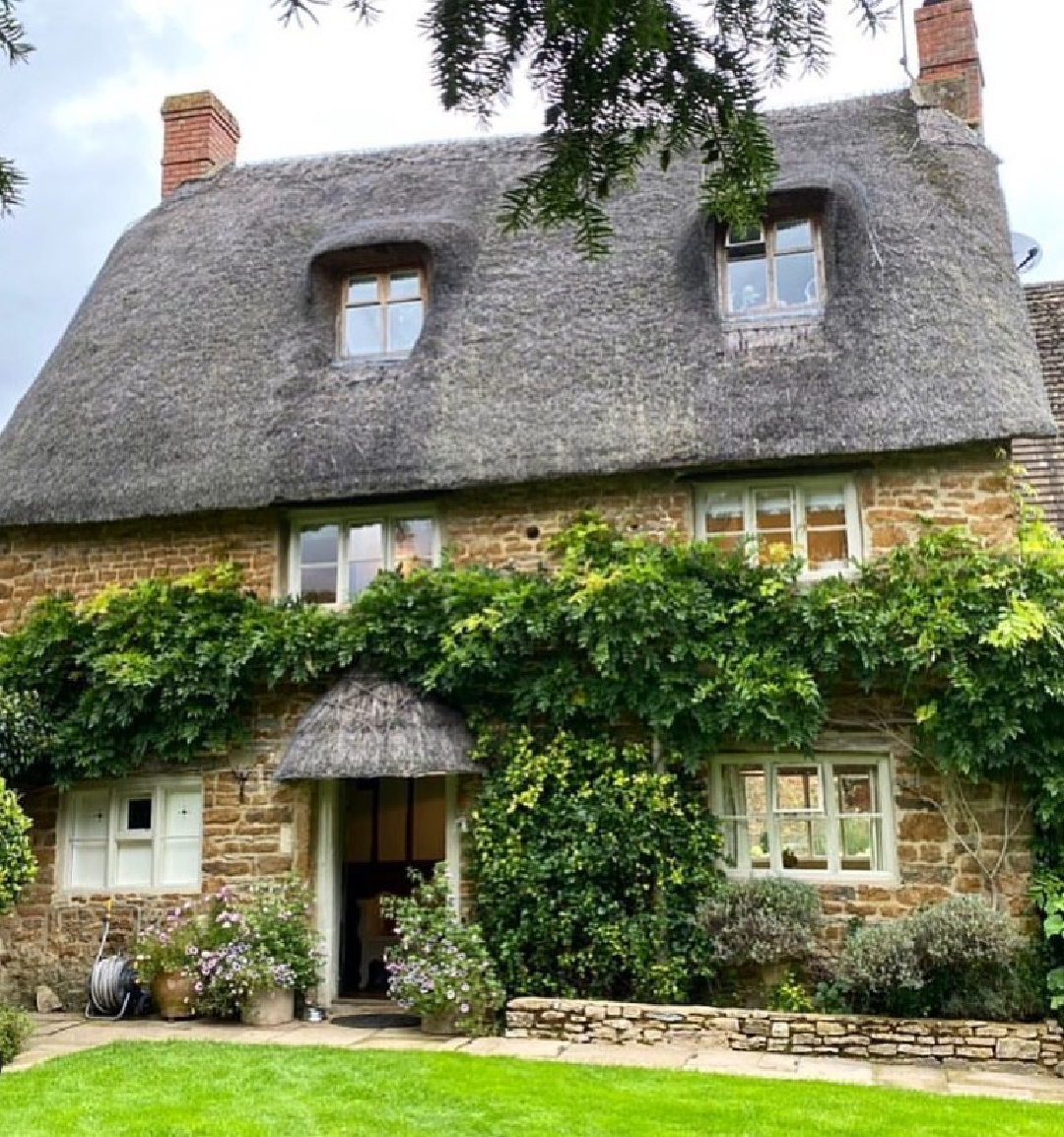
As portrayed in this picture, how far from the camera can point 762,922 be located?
9414 millimetres

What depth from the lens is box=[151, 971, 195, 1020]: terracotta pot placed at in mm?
10258

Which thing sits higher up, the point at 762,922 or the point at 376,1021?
the point at 762,922

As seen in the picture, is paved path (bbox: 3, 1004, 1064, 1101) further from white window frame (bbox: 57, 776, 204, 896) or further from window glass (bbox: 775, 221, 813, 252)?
window glass (bbox: 775, 221, 813, 252)

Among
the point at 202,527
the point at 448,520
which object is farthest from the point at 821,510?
the point at 202,527

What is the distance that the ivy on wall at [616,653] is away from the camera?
9.39 m

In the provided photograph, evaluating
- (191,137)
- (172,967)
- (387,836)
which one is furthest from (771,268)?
(191,137)

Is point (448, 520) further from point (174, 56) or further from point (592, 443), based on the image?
point (174, 56)

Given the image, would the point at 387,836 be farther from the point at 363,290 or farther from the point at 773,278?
the point at 773,278

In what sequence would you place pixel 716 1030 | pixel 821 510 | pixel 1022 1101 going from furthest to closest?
pixel 821 510 → pixel 716 1030 → pixel 1022 1101

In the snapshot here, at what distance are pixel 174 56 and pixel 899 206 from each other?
1107cm

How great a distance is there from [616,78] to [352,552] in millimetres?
9361

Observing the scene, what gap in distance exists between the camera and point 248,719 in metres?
11.3

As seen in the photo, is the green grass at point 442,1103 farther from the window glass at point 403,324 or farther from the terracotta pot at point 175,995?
the window glass at point 403,324

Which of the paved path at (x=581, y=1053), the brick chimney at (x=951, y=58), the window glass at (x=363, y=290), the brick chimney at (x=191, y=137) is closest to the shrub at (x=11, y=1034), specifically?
the paved path at (x=581, y=1053)
